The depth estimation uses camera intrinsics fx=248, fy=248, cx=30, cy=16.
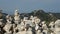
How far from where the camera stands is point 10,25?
22.8 ft

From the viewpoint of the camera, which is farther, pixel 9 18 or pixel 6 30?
pixel 9 18

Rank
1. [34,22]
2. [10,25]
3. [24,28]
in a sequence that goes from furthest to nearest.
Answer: [34,22], [10,25], [24,28]

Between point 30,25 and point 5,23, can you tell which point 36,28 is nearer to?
point 30,25

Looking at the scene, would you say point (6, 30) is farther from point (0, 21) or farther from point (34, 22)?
point (34, 22)

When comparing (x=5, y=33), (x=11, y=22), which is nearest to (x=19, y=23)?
(x=11, y=22)

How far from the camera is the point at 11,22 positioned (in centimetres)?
Result: 727

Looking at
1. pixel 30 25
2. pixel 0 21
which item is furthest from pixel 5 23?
pixel 30 25

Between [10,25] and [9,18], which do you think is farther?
[9,18]

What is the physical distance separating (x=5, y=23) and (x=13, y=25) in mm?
282

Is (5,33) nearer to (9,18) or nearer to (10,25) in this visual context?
(10,25)

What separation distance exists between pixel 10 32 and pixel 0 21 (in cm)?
55

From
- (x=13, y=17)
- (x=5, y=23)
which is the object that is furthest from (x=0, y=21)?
(x=13, y=17)

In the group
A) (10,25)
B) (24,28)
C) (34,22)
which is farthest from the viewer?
(34,22)

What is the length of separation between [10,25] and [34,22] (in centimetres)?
82
